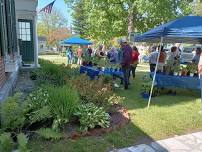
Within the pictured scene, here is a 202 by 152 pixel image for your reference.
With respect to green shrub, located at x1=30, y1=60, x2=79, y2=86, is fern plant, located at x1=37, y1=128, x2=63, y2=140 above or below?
below

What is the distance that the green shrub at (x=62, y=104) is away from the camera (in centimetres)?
575

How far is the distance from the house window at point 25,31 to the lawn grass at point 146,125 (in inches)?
338

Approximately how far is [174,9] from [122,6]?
150 inches

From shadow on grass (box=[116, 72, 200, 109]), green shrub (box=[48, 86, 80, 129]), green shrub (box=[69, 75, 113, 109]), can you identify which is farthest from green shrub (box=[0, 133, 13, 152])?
shadow on grass (box=[116, 72, 200, 109])

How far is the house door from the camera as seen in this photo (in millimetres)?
16459

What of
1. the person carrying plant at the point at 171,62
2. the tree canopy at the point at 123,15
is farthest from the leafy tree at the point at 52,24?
the person carrying plant at the point at 171,62

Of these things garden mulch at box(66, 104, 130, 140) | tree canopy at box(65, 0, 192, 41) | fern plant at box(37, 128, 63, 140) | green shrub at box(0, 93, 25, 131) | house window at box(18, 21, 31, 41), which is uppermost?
tree canopy at box(65, 0, 192, 41)

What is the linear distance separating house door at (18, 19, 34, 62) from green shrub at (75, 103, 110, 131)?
11084 millimetres

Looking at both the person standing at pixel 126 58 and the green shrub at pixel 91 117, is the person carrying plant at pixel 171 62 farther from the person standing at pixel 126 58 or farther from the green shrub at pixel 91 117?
the green shrub at pixel 91 117

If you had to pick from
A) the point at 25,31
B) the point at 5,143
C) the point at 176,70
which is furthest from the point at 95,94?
the point at 25,31

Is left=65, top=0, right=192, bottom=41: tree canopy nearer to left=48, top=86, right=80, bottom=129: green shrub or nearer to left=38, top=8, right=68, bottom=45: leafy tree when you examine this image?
left=48, top=86, right=80, bottom=129: green shrub

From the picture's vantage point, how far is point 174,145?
5.68 m

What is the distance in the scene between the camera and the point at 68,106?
592 cm

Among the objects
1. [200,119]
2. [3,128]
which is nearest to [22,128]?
[3,128]
